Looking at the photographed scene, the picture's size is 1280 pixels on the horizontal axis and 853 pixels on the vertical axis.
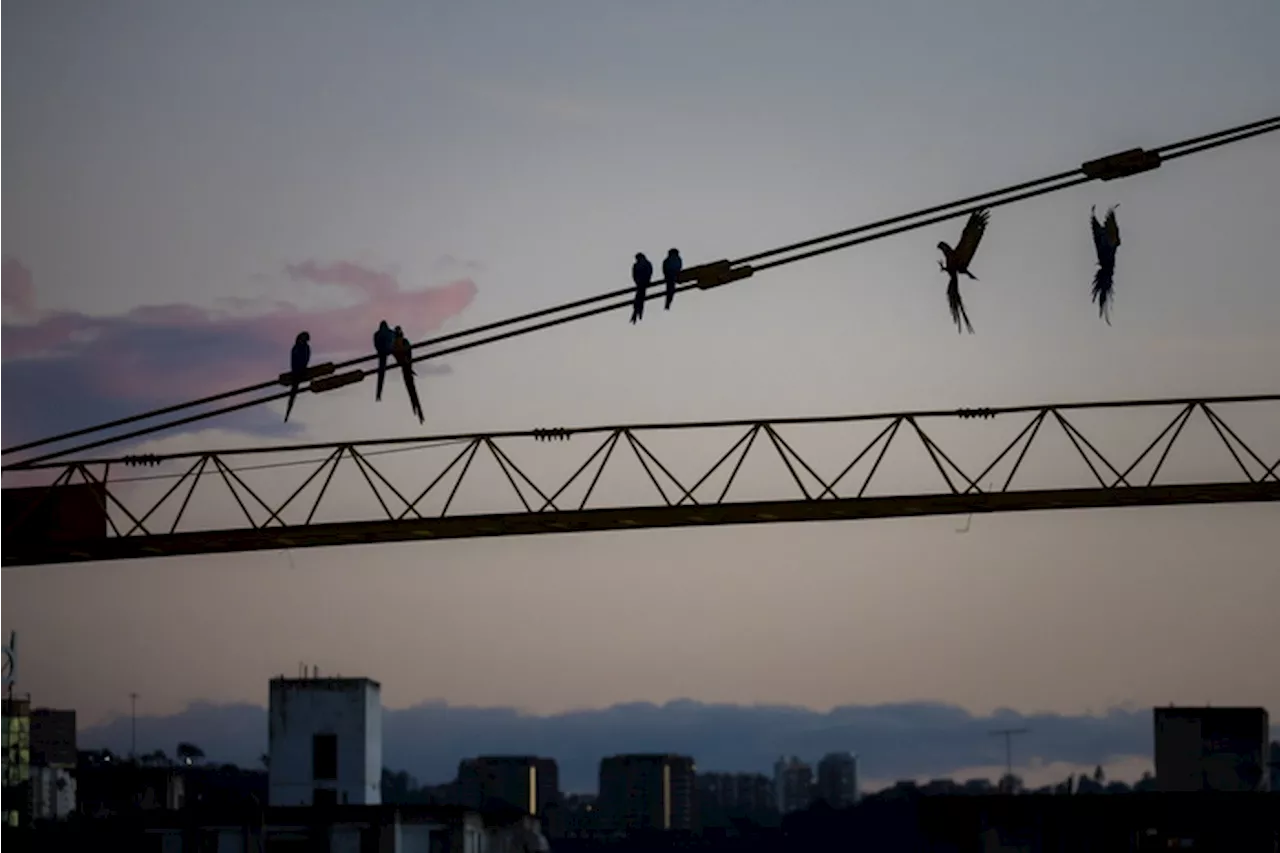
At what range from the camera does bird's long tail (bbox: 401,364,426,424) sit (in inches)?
2235

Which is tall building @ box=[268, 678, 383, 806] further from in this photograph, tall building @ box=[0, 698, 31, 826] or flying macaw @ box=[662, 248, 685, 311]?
flying macaw @ box=[662, 248, 685, 311]

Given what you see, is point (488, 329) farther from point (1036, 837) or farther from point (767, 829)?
point (767, 829)

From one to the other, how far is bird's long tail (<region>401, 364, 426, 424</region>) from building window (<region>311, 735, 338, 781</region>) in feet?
106

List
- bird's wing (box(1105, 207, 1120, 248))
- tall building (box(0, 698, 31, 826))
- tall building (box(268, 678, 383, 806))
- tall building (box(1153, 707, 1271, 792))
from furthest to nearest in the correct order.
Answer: tall building (box(0, 698, 31, 826))
tall building (box(1153, 707, 1271, 792))
tall building (box(268, 678, 383, 806))
bird's wing (box(1105, 207, 1120, 248))

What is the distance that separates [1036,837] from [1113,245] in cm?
3860

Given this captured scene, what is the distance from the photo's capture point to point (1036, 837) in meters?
86.9

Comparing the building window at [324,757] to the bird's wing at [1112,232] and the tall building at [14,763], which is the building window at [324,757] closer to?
the tall building at [14,763]

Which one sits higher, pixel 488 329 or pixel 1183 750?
pixel 488 329

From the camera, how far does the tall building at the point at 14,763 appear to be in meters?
107

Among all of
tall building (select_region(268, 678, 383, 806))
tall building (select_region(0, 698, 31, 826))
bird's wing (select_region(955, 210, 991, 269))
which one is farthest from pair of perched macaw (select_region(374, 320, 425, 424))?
tall building (select_region(0, 698, 31, 826))

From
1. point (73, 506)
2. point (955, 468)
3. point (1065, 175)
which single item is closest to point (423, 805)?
point (73, 506)

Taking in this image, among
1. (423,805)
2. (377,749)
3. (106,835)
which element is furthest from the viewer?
(377,749)

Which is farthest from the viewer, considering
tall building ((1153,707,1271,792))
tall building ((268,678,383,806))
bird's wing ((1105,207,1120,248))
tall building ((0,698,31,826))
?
tall building ((0,698,31,826))

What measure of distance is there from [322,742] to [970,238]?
4050 centimetres
